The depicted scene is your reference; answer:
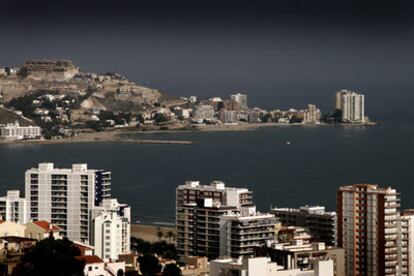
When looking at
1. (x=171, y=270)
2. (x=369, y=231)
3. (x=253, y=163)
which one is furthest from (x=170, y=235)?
(x=253, y=163)

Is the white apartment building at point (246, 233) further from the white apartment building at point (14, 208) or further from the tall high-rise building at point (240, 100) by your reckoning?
the tall high-rise building at point (240, 100)

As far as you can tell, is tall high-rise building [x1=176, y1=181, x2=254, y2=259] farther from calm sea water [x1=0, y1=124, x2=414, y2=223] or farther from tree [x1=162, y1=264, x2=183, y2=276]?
calm sea water [x1=0, y1=124, x2=414, y2=223]

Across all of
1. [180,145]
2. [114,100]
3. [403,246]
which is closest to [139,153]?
[180,145]

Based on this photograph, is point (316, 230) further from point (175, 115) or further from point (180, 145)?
point (175, 115)

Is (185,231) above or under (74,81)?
under

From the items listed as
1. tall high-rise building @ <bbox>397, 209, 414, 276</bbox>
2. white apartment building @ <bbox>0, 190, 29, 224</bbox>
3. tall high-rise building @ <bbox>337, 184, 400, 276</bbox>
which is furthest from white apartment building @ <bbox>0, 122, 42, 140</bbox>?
tall high-rise building @ <bbox>397, 209, 414, 276</bbox>

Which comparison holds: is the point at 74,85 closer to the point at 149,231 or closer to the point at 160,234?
the point at 149,231
